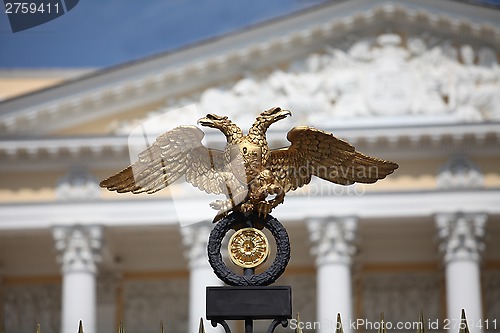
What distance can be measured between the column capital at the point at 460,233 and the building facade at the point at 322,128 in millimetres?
24

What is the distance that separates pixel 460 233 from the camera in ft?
80.8

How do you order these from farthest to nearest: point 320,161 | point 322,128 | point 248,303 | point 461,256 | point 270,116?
1. point 322,128
2. point 461,256
3. point 320,161
4. point 270,116
5. point 248,303

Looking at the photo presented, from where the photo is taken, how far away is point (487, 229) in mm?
25922


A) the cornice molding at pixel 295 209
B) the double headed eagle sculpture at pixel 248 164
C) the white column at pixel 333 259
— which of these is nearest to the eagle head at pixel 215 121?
the double headed eagle sculpture at pixel 248 164

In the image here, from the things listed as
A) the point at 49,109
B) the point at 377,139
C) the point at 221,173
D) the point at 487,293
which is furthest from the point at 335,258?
the point at 221,173

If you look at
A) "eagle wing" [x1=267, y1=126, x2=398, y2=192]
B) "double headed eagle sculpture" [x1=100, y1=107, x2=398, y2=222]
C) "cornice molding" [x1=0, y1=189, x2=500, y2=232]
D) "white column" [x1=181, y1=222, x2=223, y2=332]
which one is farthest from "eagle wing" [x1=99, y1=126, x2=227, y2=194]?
"cornice molding" [x1=0, y1=189, x2=500, y2=232]

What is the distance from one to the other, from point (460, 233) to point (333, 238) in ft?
7.01

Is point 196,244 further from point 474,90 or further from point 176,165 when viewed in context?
point 176,165

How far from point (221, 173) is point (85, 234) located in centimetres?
1745

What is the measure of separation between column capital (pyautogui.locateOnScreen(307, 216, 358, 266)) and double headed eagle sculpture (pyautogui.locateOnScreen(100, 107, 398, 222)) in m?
16.7

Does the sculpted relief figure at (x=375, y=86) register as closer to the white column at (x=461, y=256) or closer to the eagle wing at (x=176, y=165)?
the white column at (x=461, y=256)

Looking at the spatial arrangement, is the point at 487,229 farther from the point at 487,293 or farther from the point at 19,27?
the point at 19,27

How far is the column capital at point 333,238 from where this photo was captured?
24.8 m

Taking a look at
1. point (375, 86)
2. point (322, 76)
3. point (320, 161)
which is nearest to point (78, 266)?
point (322, 76)
